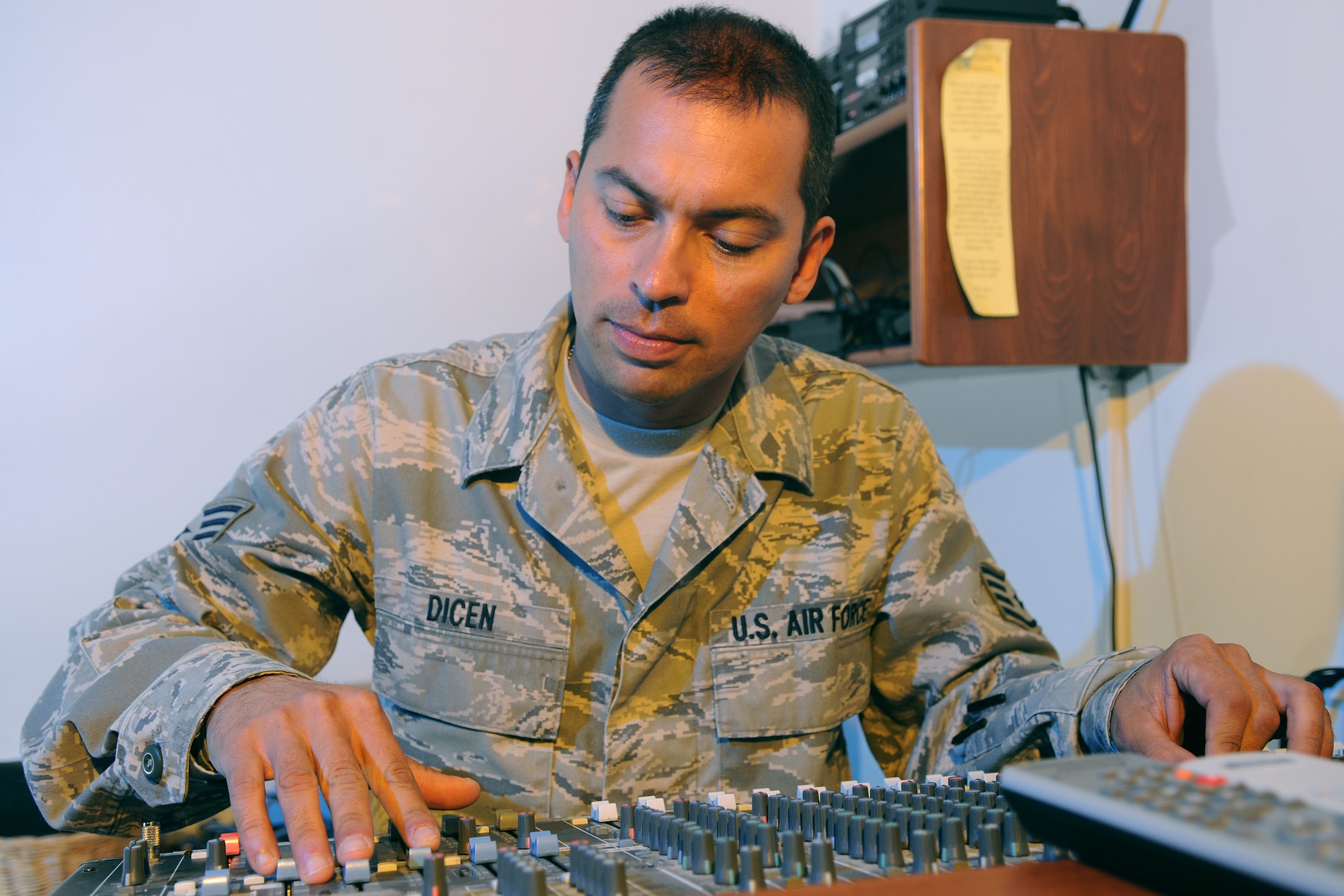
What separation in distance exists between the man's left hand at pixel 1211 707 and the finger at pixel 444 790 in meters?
0.53

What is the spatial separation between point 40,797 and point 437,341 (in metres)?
1.22

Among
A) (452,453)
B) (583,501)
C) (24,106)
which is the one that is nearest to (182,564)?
(452,453)

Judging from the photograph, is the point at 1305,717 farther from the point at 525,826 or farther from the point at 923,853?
Answer: the point at 525,826

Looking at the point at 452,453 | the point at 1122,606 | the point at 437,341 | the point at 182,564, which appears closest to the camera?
the point at 182,564

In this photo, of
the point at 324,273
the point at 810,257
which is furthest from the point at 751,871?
the point at 324,273

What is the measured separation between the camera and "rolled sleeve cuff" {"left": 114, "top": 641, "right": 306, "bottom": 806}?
719 millimetres

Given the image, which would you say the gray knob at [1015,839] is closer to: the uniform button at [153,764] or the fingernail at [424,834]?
the fingernail at [424,834]

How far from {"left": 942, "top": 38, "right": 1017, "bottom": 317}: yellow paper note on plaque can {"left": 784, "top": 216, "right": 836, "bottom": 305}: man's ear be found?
0.19 m

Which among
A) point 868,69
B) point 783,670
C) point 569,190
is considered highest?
point 868,69

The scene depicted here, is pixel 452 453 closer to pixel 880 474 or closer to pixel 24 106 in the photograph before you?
pixel 880 474

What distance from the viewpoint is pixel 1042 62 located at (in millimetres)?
1293

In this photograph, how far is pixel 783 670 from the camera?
3.59 feet

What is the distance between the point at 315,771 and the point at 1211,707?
669 mm

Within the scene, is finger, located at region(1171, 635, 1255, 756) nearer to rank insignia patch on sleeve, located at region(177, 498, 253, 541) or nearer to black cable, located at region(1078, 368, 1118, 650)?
black cable, located at region(1078, 368, 1118, 650)
